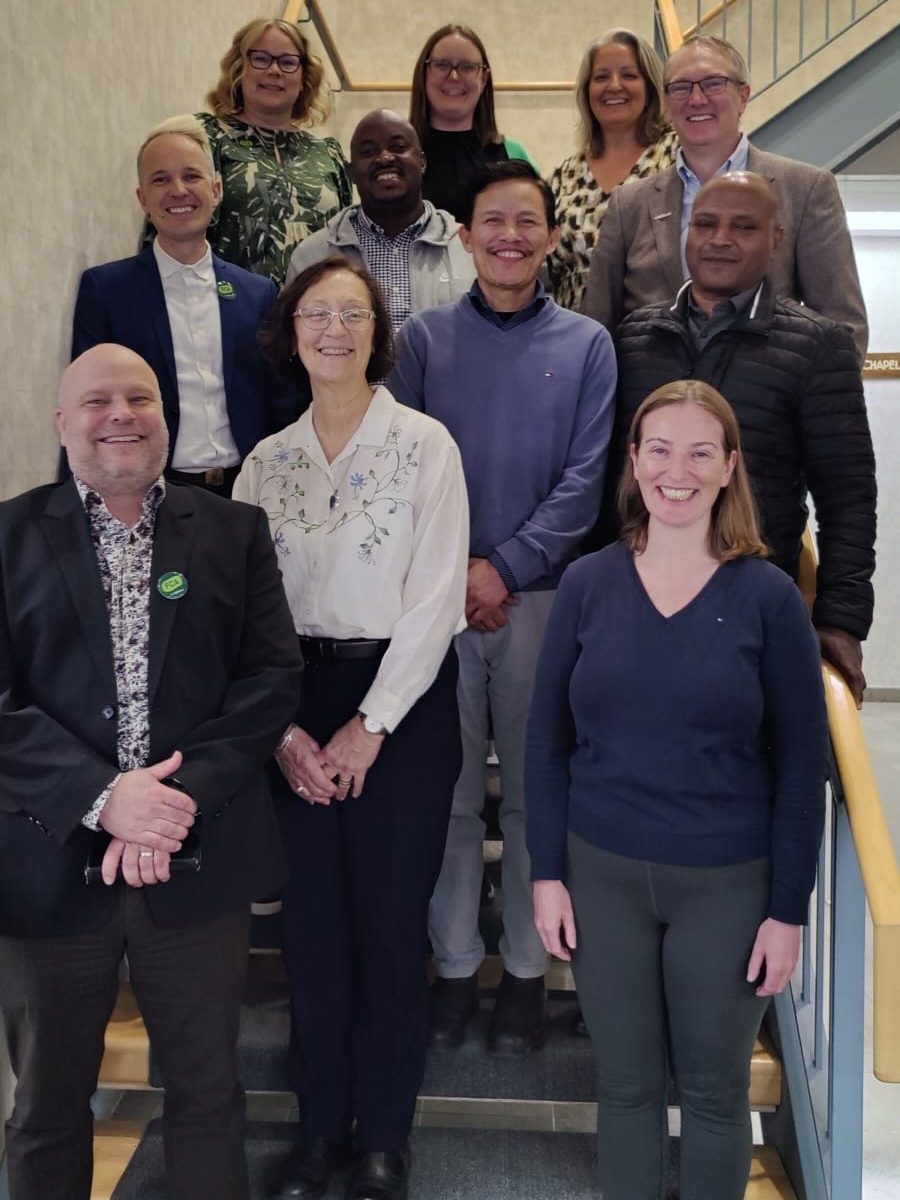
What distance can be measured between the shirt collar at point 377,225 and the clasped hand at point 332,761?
4.46ft

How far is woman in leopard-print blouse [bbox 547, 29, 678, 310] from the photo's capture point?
3023 mm

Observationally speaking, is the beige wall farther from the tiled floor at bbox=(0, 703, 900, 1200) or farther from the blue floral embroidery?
the tiled floor at bbox=(0, 703, 900, 1200)

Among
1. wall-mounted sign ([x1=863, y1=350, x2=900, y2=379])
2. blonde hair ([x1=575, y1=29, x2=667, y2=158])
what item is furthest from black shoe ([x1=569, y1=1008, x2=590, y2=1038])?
wall-mounted sign ([x1=863, y1=350, x2=900, y2=379])

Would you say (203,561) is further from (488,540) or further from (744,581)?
(744,581)

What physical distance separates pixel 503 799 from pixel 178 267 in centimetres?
146

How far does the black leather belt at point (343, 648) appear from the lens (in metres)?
2.09

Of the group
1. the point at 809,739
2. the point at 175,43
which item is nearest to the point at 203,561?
the point at 809,739

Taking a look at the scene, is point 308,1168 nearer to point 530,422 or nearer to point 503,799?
point 503,799

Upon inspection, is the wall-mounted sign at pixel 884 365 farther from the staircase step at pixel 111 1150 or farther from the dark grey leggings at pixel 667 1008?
the staircase step at pixel 111 1150

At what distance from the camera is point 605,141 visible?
10.3ft

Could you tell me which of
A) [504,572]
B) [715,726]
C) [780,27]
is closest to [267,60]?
[504,572]

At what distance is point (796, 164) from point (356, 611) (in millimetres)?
1535

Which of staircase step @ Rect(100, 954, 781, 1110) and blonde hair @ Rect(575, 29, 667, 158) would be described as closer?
staircase step @ Rect(100, 954, 781, 1110)

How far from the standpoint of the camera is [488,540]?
239 centimetres
